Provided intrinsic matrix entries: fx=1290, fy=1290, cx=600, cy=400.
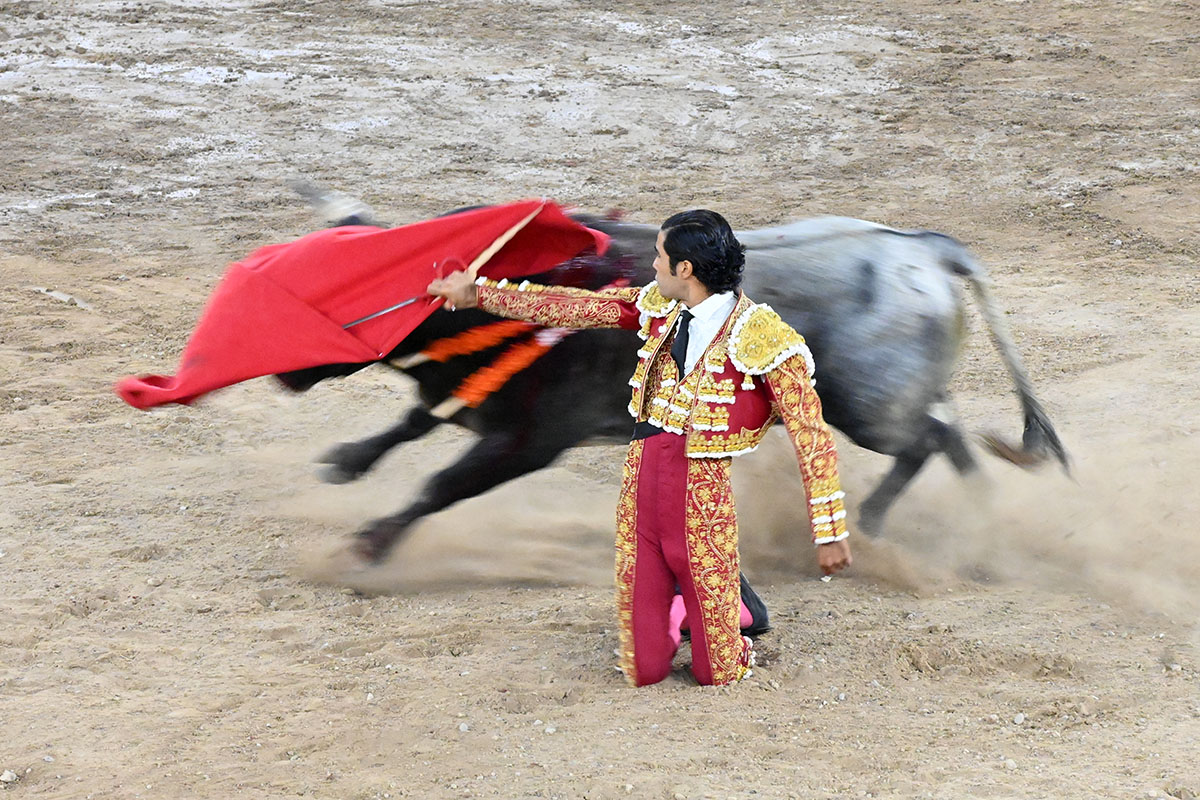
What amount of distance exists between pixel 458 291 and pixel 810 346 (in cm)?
139

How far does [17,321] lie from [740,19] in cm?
807

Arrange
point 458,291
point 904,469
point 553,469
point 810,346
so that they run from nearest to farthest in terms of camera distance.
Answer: point 458,291 → point 810,346 → point 904,469 → point 553,469

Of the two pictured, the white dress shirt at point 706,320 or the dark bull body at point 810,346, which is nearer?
the white dress shirt at point 706,320

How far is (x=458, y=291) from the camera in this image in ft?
12.6

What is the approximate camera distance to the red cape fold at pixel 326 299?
405 cm

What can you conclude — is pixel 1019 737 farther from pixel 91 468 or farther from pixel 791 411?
pixel 91 468

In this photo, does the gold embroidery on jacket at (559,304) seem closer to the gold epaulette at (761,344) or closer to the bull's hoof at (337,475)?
the gold epaulette at (761,344)

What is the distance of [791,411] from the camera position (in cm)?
342

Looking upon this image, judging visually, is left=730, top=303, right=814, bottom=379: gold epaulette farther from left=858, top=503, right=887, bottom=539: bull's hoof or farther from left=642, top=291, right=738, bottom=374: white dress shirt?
left=858, top=503, right=887, bottom=539: bull's hoof

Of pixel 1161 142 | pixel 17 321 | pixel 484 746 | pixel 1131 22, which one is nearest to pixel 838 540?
pixel 484 746

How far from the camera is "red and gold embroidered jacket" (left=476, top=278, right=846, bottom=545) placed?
3.41 m

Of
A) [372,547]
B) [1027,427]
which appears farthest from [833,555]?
[1027,427]

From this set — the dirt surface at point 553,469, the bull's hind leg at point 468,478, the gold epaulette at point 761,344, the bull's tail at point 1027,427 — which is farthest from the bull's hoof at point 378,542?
the bull's tail at point 1027,427

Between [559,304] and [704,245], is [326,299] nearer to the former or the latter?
[559,304]
